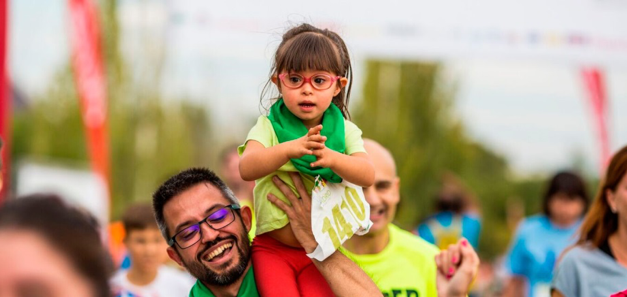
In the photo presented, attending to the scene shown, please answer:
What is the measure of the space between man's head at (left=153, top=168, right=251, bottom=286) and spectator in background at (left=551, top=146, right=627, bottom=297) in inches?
63.7

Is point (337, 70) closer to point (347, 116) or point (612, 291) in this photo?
point (347, 116)

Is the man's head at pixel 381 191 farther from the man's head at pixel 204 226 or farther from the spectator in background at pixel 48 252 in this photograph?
the spectator in background at pixel 48 252

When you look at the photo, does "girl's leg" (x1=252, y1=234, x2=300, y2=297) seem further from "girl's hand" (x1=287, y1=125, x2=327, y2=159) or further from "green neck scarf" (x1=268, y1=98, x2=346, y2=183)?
"girl's hand" (x1=287, y1=125, x2=327, y2=159)

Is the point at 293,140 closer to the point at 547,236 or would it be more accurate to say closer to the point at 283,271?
the point at 283,271

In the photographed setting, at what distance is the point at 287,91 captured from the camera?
10.1 ft

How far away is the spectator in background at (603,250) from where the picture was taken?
3.89 meters

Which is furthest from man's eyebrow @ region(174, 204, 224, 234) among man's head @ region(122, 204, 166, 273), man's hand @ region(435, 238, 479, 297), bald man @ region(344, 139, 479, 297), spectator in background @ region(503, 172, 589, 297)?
spectator in background @ region(503, 172, 589, 297)

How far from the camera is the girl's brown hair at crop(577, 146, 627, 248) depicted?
13.1ft

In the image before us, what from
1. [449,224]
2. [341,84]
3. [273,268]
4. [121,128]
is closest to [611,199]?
[341,84]

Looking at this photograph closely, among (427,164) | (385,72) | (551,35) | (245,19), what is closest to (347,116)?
(245,19)

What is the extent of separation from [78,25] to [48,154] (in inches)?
877

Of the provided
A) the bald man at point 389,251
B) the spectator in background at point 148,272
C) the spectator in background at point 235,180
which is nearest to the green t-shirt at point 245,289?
the bald man at point 389,251

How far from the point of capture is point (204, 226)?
304cm

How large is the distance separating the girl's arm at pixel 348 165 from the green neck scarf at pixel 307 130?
3.1 inches
